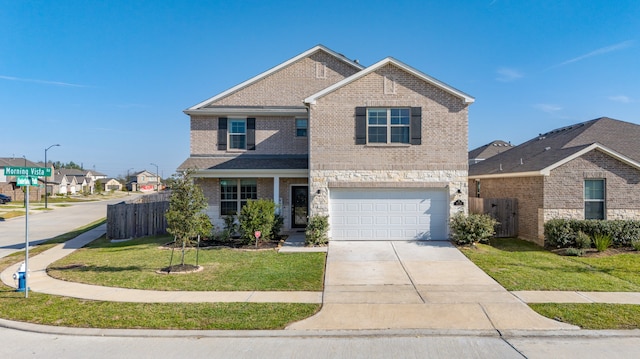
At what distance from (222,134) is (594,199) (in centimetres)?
1585

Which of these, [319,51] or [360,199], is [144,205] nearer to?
[360,199]

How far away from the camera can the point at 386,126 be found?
564 inches

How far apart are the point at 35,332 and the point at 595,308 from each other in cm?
1047

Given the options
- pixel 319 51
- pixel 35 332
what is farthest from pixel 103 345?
pixel 319 51

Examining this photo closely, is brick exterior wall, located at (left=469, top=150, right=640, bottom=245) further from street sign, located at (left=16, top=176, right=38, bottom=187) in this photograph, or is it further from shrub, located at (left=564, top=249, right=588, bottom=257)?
street sign, located at (left=16, top=176, right=38, bottom=187)

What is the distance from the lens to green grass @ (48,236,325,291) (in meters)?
8.81

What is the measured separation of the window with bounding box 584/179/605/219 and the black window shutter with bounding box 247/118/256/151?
1393 centimetres

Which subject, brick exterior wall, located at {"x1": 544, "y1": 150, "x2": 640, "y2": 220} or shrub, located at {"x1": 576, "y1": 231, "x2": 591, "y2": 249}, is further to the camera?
brick exterior wall, located at {"x1": 544, "y1": 150, "x2": 640, "y2": 220}

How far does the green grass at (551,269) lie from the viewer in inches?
343

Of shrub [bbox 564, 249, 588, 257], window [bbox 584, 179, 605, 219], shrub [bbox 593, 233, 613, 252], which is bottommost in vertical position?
shrub [bbox 564, 249, 588, 257]

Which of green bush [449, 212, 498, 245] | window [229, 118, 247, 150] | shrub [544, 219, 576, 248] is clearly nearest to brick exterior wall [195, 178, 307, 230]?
window [229, 118, 247, 150]

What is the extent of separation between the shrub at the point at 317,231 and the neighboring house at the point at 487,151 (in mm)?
21200

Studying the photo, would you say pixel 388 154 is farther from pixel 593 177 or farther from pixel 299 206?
pixel 593 177

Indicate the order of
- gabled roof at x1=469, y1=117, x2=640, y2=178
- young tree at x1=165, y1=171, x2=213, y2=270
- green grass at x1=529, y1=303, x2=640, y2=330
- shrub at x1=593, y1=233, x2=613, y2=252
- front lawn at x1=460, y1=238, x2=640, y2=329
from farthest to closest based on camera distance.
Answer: gabled roof at x1=469, y1=117, x2=640, y2=178
shrub at x1=593, y1=233, x2=613, y2=252
young tree at x1=165, y1=171, x2=213, y2=270
front lawn at x1=460, y1=238, x2=640, y2=329
green grass at x1=529, y1=303, x2=640, y2=330
